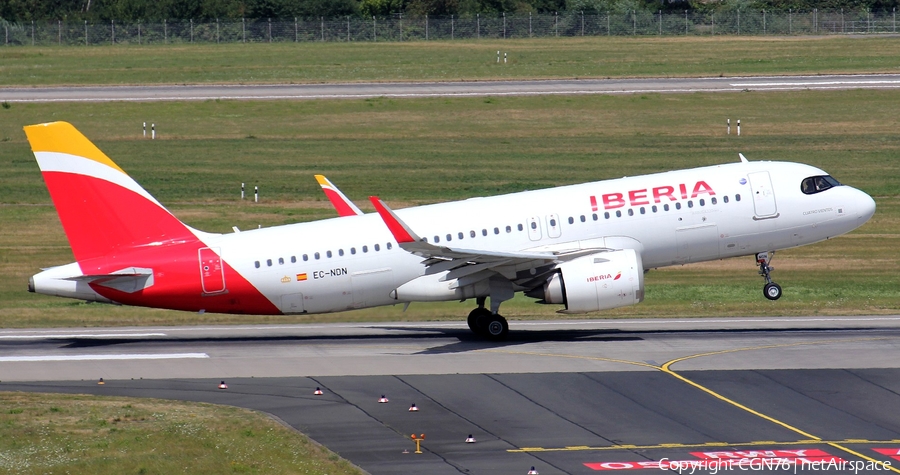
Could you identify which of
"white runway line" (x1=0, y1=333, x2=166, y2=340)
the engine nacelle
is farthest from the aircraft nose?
"white runway line" (x1=0, y1=333, x2=166, y2=340)

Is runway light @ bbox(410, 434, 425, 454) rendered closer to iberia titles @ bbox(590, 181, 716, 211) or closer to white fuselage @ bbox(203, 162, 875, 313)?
white fuselage @ bbox(203, 162, 875, 313)

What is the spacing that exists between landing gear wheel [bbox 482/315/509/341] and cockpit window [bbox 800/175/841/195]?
1005 centimetres

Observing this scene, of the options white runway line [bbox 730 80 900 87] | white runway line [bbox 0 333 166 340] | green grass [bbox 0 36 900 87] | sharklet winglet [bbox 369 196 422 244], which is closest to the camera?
sharklet winglet [bbox 369 196 422 244]

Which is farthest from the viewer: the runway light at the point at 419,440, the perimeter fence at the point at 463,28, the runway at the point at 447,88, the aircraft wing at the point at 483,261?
the perimeter fence at the point at 463,28

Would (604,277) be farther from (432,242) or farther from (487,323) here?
(432,242)

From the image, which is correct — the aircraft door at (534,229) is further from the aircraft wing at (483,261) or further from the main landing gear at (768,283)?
the main landing gear at (768,283)

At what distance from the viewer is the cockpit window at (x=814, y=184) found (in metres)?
36.4

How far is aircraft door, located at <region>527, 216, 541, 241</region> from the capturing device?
35344 millimetres

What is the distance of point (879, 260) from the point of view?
164 ft

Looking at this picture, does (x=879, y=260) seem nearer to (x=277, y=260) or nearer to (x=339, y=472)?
(x=277, y=260)

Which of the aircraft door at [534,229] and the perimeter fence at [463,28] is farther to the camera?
the perimeter fence at [463,28]

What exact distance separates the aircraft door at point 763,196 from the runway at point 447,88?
4821 cm

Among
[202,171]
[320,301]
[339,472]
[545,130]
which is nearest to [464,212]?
[320,301]

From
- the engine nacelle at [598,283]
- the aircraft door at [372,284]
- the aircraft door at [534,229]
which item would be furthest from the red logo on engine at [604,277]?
the aircraft door at [372,284]
